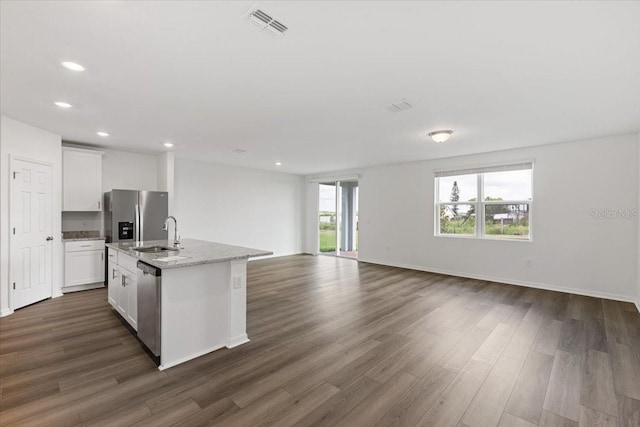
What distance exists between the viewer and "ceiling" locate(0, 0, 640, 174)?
178 cm

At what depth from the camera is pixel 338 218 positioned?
28.4ft

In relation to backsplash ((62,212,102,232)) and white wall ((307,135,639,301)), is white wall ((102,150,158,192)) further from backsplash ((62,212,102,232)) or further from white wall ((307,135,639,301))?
white wall ((307,135,639,301))

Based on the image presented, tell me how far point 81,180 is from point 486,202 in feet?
25.0

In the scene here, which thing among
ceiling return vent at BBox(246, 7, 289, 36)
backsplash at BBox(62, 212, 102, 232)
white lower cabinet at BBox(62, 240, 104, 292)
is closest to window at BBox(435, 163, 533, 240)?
ceiling return vent at BBox(246, 7, 289, 36)

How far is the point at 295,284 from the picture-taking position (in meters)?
5.29

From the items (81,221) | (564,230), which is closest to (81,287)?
(81,221)

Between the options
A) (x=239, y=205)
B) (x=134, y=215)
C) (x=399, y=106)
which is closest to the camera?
(x=399, y=106)

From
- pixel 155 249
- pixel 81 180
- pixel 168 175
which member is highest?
pixel 168 175

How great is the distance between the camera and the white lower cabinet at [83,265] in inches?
187

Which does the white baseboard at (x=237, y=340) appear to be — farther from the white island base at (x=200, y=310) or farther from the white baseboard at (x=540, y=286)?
the white baseboard at (x=540, y=286)

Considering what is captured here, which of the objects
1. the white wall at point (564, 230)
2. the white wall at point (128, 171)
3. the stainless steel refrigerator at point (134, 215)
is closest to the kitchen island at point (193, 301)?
the stainless steel refrigerator at point (134, 215)

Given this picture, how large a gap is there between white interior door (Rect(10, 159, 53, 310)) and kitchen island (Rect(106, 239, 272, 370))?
2107 mm

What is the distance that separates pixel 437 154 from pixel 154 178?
6.06 m

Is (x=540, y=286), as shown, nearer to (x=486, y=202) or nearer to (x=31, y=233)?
(x=486, y=202)
